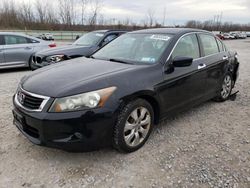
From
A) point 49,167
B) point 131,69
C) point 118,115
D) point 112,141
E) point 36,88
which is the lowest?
point 49,167

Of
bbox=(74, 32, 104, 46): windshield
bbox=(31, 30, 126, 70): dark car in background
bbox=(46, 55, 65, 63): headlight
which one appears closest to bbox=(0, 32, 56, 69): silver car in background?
bbox=(31, 30, 126, 70): dark car in background

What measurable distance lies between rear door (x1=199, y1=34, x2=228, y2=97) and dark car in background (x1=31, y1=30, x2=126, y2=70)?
3054mm

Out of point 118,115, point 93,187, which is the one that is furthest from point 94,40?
point 93,187

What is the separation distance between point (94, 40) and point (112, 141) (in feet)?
17.4

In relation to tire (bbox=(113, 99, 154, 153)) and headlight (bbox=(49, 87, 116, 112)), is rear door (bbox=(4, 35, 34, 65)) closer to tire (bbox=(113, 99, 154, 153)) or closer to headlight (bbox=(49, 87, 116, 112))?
headlight (bbox=(49, 87, 116, 112))

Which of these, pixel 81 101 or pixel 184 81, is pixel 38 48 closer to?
pixel 184 81

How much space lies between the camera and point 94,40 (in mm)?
7441

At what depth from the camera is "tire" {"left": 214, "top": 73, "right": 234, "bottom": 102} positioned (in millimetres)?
4785

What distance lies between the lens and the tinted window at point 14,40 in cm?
782

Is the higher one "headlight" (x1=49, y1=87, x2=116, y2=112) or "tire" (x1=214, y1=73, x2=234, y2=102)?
"headlight" (x1=49, y1=87, x2=116, y2=112)

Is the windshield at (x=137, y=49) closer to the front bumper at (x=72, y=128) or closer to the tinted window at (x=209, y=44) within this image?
the tinted window at (x=209, y=44)

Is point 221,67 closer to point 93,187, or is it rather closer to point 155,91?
point 155,91

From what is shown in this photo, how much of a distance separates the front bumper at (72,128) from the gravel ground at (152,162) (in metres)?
0.32

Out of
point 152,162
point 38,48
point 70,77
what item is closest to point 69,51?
point 38,48
